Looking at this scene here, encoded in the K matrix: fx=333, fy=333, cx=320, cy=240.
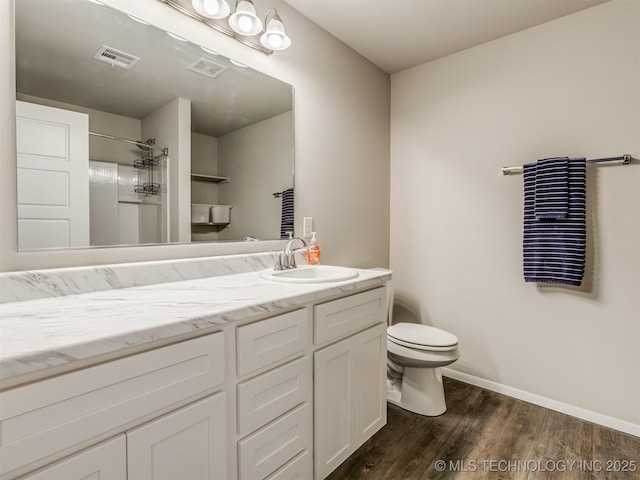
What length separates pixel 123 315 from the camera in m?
0.87

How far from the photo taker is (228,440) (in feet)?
3.17

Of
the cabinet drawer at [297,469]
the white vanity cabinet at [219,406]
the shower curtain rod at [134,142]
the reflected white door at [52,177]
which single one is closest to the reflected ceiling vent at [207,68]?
the shower curtain rod at [134,142]

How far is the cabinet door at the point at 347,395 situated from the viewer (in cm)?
130

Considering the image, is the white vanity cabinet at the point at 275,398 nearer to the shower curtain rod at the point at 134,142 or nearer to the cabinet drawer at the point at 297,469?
the cabinet drawer at the point at 297,469

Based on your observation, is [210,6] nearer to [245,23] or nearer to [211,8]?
[211,8]

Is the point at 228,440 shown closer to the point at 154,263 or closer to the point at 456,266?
the point at 154,263

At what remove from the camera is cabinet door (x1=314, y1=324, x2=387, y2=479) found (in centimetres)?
130

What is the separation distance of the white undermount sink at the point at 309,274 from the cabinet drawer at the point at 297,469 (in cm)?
65

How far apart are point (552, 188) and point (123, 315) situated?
6.99 ft

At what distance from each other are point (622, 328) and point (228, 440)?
6.83 feet

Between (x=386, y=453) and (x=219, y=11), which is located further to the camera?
(x=386, y=453)

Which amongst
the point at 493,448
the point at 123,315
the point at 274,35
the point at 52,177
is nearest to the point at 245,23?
the point at 274,35

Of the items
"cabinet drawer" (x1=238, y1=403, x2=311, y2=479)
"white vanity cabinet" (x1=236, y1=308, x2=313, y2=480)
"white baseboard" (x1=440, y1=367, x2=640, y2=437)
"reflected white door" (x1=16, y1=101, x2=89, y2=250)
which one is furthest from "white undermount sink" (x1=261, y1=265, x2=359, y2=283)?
"white baseboard" (x1=440, y1=367, x2=640, y2=437)

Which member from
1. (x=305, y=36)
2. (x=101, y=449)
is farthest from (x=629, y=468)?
(x=305, y=36)
